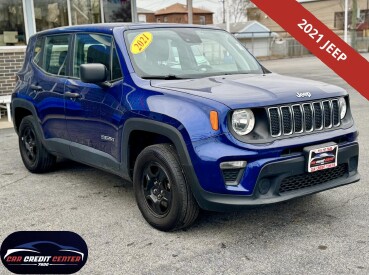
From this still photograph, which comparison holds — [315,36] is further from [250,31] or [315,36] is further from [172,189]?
[250,31]

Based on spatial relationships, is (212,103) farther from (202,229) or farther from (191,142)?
(202,229)

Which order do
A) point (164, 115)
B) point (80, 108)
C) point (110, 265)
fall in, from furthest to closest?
point (80, 108)
point (164, 115)
point (110, 265)

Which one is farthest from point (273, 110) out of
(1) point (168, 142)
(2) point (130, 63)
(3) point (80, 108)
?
(3) point (80, 108)

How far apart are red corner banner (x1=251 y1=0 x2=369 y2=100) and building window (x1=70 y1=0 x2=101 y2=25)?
14.6 feet

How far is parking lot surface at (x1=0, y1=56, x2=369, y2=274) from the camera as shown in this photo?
3.35 meters

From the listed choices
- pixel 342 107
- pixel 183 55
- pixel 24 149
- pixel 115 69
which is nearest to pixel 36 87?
pixel 24 149

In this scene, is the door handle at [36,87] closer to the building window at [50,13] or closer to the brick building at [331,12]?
the building window at [50,13]

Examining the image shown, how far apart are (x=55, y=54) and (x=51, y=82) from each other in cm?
39

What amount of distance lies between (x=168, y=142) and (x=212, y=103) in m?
0.66

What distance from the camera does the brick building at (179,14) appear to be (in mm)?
68000

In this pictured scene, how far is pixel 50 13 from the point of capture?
1187cm

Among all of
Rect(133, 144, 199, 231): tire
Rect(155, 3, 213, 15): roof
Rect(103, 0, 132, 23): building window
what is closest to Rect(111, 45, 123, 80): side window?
Rect(133, 144, 199, 231): tire

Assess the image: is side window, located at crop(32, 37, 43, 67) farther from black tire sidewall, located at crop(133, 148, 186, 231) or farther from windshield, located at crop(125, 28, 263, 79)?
black tire sidewall, located at crop(133, 148, 186, 231)

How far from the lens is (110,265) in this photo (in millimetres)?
3408
